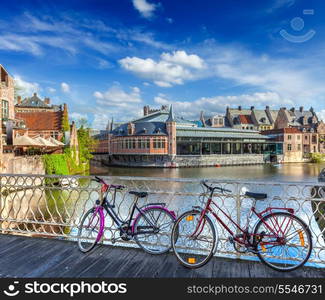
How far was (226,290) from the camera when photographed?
2.86m

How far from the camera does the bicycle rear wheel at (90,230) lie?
389 centimetres

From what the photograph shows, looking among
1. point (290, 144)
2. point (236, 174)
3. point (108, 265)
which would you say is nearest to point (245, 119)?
point (290, 144)

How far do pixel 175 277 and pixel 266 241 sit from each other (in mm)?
1291

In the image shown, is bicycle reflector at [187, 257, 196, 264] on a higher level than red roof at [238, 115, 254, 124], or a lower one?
lower

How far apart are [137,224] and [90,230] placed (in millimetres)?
797

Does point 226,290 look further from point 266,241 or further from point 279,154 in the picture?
point 279,154

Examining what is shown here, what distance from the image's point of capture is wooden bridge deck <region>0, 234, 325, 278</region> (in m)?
3.22

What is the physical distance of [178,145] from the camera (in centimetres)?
4641

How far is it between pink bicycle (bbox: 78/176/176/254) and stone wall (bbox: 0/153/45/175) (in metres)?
15.0

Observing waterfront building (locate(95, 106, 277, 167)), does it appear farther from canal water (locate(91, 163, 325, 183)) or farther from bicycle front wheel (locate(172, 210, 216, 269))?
bicycle front wheel (locate(172, 210, 216, 269))

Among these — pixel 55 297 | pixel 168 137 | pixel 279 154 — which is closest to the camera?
pixel 55 297

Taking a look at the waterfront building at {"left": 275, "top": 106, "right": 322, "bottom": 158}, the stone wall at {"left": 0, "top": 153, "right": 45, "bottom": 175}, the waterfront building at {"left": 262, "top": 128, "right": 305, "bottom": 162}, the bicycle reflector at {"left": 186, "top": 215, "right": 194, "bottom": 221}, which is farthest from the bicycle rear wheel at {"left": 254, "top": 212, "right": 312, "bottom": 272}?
the waterfront building at {"left": 275, "top": 106, "right": 322, "bottom": 158}

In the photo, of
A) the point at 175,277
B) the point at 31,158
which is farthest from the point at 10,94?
the point at 175,277

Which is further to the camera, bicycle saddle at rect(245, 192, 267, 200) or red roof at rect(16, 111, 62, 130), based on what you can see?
red roof at rect(16, 111, 62, 130)
